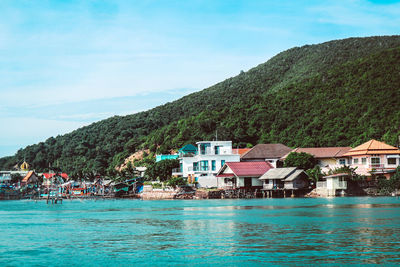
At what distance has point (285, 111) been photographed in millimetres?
128625

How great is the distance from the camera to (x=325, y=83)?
5236 inches

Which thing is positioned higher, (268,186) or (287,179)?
(287,179)

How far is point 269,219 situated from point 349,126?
6864cm

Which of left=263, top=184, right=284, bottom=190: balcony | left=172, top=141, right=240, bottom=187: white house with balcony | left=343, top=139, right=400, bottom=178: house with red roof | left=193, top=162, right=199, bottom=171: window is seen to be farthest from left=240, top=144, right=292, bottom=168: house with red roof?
left=343, top=139, right=400, bottom=178: house with red roof

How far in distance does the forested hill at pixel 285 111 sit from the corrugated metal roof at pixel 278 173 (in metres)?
22.6

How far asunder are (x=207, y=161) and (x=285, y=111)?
120 feet

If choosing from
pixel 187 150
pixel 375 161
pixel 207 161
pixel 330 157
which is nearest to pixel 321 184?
pixel 375 161

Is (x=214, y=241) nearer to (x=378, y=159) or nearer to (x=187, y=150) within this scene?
(x=378, y=159)

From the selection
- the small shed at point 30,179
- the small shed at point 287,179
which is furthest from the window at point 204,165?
the small shed at point 30,179

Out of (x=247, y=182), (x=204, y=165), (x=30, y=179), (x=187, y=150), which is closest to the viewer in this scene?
(x=247, y=182)

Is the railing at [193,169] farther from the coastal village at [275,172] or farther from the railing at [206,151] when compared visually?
the railing at [206,151]

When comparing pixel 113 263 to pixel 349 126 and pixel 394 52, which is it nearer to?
pixel 349 126

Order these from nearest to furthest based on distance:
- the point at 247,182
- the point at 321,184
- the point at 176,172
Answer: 1. the point at 321,184
2. the point at 247,182
3. the point at 176,172

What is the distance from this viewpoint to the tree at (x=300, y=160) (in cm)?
9062
